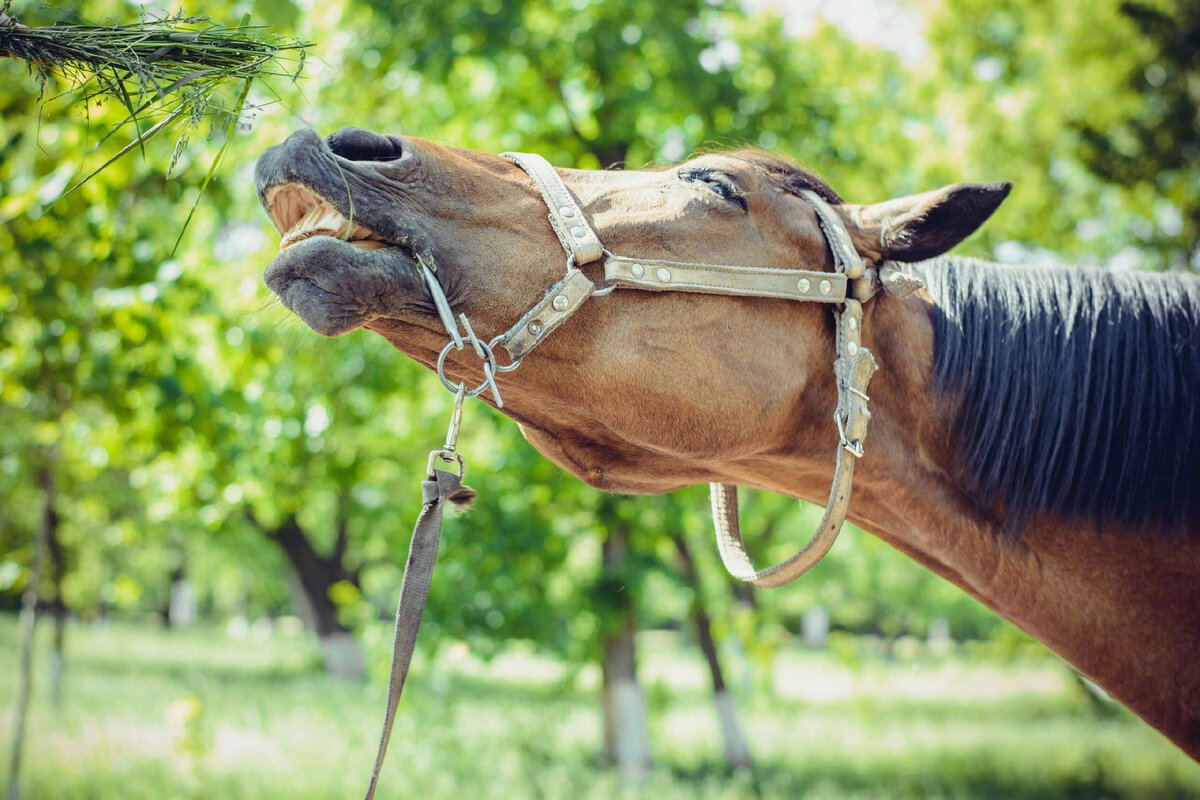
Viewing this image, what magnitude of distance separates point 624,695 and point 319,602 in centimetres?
1249

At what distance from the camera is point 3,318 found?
187 inches

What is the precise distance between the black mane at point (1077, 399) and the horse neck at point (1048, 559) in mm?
50

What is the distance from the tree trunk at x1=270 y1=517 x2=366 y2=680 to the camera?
1841 cm

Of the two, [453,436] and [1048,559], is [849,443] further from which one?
[453,436]

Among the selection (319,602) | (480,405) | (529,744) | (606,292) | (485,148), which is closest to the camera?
(606,292)

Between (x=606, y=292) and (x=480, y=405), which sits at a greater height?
(x=480, y=405)

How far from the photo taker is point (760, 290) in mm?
2139

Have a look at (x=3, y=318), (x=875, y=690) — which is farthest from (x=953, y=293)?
(x=875, y=690)

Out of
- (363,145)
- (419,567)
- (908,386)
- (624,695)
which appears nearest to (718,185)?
(908,386)

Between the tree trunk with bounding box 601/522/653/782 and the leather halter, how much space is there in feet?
20.7

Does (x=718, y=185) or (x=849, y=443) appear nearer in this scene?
(x=849, y=443)

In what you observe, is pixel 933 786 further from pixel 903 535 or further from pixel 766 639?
pixel 903 535

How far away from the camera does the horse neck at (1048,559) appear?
2207mm

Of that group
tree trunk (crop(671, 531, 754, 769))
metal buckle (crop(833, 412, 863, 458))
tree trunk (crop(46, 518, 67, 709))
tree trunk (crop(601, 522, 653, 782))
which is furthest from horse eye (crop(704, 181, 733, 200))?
tree trunk (crop(46, 518, 67, 709))
